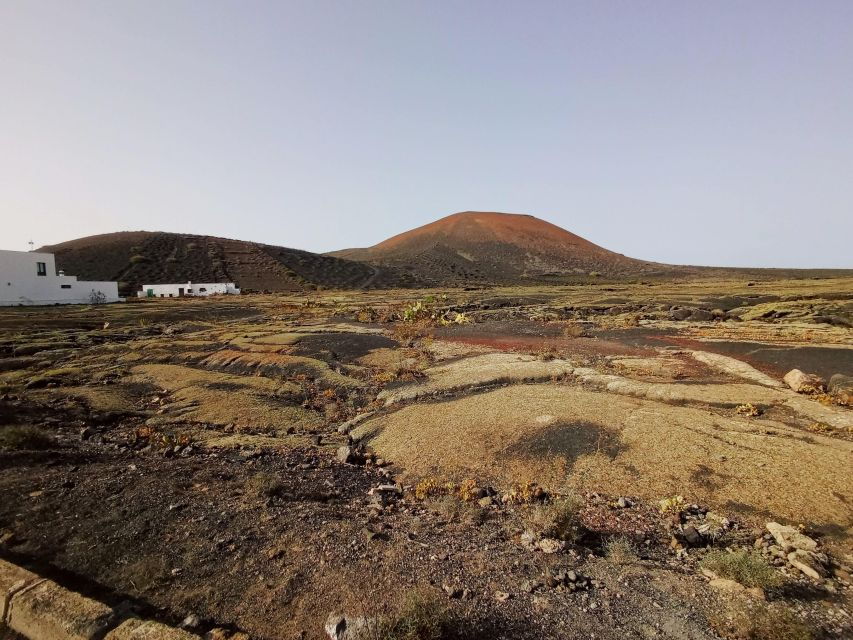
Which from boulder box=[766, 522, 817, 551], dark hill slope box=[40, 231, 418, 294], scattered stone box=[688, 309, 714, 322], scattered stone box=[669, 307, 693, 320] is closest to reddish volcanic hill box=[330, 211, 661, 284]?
dark hill slope box=[40, 231, 418, 294]

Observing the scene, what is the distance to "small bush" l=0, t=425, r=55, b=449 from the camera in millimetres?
7537

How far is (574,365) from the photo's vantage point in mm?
13242

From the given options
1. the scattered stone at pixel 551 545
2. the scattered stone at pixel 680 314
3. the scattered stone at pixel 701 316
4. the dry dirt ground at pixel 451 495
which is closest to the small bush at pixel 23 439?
the dry dirt ground at pixel 451 495

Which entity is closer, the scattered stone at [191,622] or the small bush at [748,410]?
the scattered stone at [191,622]

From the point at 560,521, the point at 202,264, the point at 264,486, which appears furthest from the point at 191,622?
the point at 202,264

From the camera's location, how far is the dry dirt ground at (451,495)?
4.08m

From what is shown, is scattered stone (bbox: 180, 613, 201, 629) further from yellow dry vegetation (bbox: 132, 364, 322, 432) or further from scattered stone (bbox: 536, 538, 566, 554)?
yellow dry vegetation (bbox: 132, 364, 322, 432)

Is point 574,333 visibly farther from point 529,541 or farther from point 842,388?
point 529,541

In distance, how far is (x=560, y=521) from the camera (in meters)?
5.32

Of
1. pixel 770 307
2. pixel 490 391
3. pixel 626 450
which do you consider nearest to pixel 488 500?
pixel 626 450

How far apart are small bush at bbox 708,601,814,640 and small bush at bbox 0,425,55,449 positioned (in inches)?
400

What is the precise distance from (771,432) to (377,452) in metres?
6.85

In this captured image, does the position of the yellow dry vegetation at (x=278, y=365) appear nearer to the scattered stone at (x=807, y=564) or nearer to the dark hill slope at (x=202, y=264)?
the scattered stone at (x=807, y=564)

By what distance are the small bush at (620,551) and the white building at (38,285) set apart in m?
58.7
